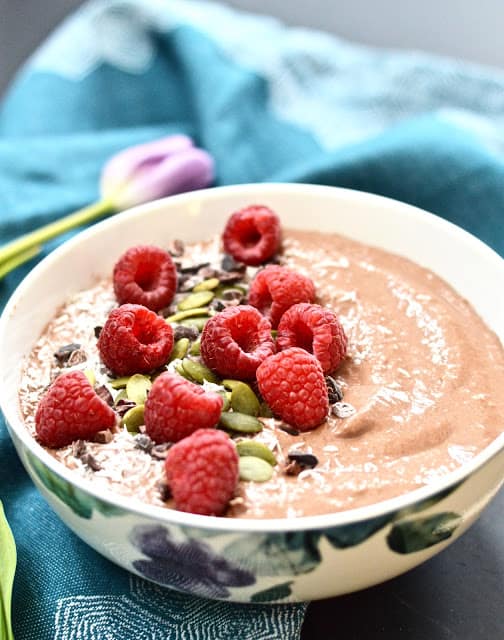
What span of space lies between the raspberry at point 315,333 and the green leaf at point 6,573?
63 centimetres

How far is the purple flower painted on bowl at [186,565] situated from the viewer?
4.78 ft

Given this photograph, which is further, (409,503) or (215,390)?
(215,390)

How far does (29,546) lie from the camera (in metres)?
1.86

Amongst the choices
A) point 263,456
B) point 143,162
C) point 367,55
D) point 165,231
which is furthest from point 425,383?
point 367,55

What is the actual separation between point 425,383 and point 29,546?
A: 33.6 inches

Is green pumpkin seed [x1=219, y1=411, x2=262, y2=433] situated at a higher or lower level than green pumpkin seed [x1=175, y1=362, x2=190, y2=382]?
lower

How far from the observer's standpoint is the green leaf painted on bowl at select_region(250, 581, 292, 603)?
152 centimetres

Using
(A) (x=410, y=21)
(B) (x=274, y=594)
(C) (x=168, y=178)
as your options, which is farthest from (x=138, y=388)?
(A) (x=410, y=21)

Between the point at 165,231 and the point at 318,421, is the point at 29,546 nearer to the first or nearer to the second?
the point at 318,421

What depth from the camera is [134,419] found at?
1713mm

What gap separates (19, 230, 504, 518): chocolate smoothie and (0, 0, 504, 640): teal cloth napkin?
35 centimetres

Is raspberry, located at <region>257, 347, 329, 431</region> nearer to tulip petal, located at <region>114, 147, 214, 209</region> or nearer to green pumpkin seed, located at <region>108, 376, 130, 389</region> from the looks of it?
green pumpkin seed, located at <region>108, 376, 130, 389</region>

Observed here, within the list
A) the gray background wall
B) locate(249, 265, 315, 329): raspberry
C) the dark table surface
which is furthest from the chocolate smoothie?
the gray background wall

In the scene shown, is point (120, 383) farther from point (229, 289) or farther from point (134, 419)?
point (229, 289)
